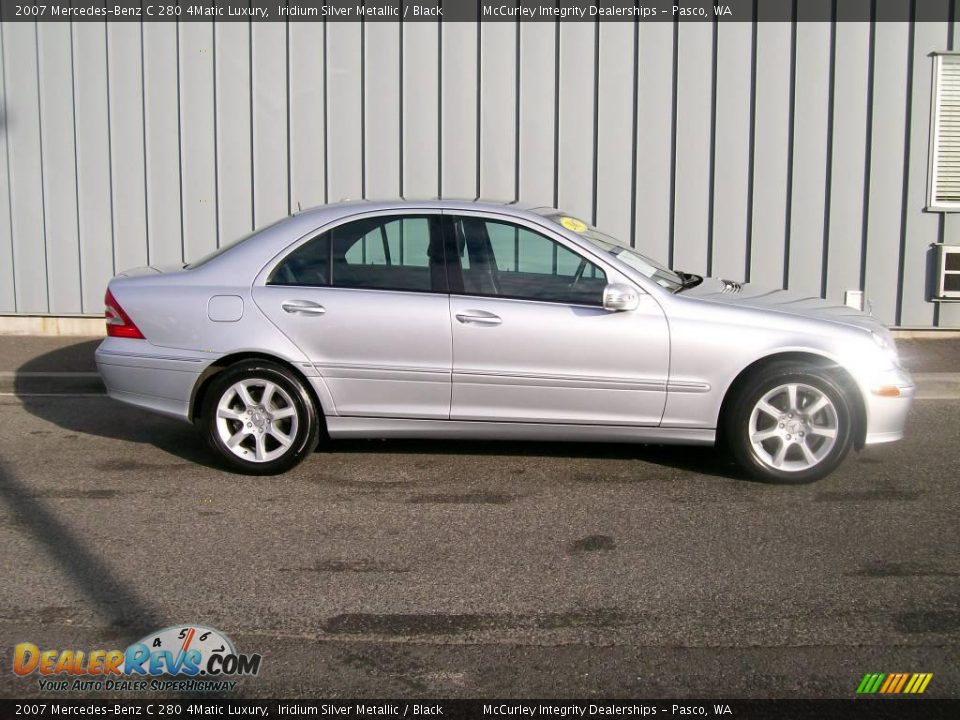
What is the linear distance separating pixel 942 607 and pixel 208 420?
13.0 feet

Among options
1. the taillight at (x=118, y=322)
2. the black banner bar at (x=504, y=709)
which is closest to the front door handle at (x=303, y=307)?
the taillight at (x=118, y=322)

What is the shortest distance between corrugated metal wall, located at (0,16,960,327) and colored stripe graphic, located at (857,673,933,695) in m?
6.68

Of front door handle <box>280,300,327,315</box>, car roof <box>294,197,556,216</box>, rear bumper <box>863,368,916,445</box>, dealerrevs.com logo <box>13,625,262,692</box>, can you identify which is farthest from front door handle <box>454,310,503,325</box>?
dealerrevs.com logo <box>13,625,262,692</box>

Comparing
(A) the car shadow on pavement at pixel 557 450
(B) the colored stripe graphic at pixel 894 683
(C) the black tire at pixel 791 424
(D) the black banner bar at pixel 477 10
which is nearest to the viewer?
(B) the colored stripe graphic at pixel 894 683

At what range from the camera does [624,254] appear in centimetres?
635

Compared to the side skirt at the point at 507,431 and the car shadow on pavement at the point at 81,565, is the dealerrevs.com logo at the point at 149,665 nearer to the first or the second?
the car shadow on pavement at the point at 81,565

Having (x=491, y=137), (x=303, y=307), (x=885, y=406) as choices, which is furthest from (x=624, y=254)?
(x=491, y=137)

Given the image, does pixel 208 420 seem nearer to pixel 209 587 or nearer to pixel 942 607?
pixel 209 587

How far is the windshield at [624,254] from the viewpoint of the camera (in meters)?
6.10

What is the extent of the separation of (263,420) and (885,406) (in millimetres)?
3528

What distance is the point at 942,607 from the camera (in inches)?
166

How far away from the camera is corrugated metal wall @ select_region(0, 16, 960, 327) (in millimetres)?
9820

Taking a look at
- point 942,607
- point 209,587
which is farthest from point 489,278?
point 942,607

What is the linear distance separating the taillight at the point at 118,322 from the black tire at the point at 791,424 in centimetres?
350
